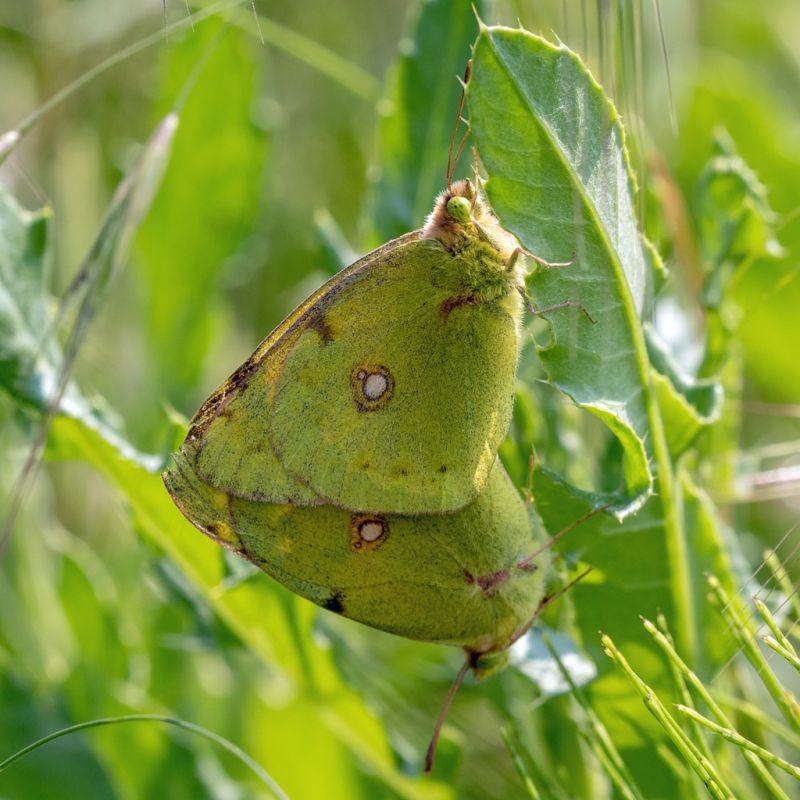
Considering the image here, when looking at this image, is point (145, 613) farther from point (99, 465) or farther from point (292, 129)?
point (292, 129)

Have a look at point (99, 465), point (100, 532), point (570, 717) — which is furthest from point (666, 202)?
point (100, 532)

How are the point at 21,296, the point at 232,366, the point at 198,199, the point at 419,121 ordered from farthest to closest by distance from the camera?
the point at 232,366 < the point at 198,199 < the point at 419,121 < the point at 21,296

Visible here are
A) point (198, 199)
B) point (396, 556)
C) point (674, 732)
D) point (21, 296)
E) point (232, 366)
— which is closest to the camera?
point (674, 732)

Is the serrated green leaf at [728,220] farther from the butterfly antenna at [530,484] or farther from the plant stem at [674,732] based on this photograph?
the plant stem at [674,732]

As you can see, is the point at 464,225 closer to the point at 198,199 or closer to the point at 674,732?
the point at 674,732

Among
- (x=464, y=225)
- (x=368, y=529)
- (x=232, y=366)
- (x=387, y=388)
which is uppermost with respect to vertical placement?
(x=232, y=366)

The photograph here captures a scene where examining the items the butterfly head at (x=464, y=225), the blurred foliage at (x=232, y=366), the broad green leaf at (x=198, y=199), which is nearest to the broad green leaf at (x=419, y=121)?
the blurred foliage at (x=232, y=366)

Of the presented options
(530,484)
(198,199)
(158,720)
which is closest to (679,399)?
(530,484)
